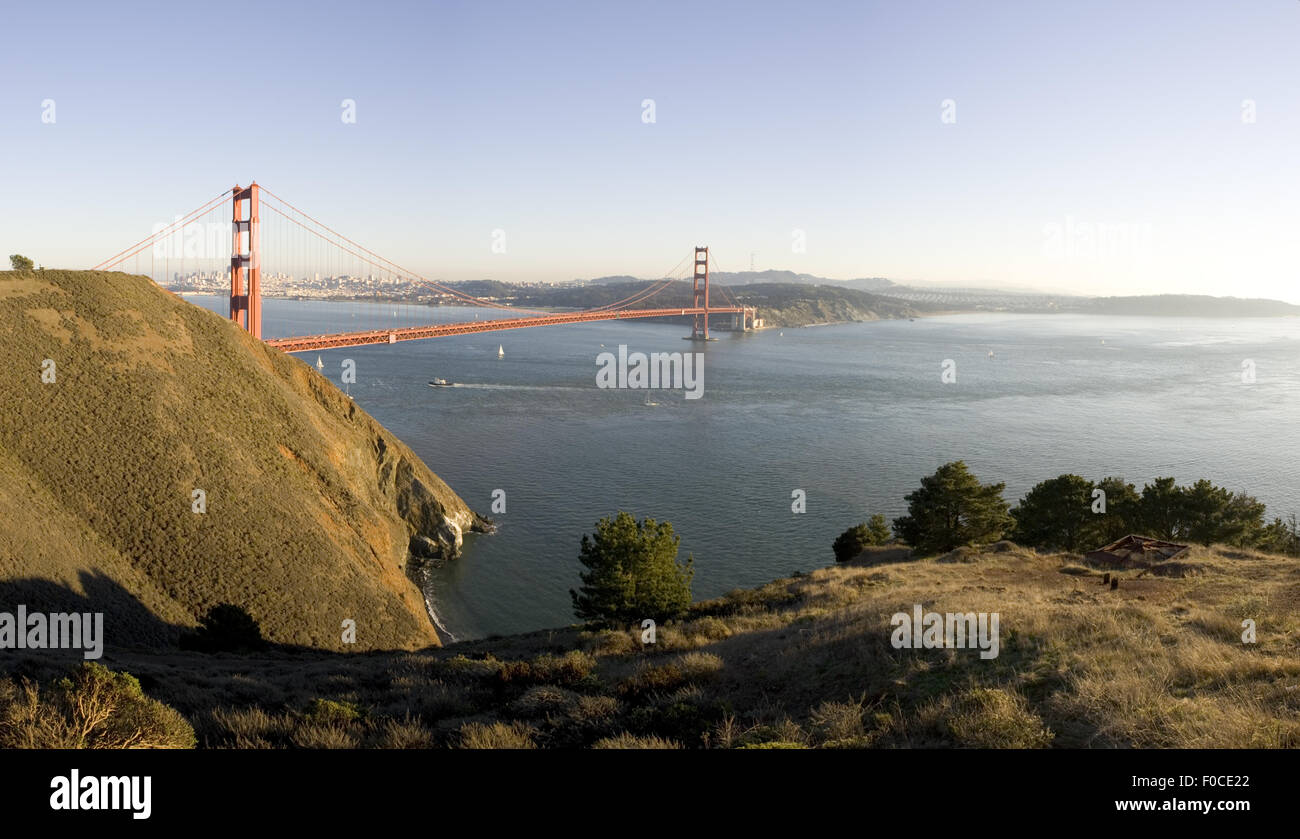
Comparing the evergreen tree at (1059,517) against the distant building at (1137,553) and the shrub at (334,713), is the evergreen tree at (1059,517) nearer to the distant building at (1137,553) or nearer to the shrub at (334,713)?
the distant building at (1137,553)

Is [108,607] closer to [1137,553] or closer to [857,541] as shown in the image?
[857,541]

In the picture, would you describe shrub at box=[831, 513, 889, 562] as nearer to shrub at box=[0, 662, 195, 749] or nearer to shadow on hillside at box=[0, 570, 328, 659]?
shadow on hillside at box=[0, 570, 328, 659]

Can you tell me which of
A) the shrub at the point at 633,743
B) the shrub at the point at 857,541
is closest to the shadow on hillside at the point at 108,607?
the shrub at the point at 633,743

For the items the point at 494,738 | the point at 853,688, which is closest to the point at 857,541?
the point at 853,688

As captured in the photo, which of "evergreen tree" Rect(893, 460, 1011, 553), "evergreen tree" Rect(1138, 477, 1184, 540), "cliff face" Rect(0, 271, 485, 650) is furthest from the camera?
"evergreen tree" Rect(1138, 477, 1184, 540)

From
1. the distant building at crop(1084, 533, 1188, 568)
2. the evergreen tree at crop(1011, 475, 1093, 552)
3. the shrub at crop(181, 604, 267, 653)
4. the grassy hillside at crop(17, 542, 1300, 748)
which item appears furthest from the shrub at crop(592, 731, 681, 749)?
the evergreen tree at crop(1011, 475, 1093, 552)

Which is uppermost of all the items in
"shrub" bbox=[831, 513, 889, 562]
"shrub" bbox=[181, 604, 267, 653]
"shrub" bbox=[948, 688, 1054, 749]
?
"shrub" bbox=[948, 688, 1054, 749]
